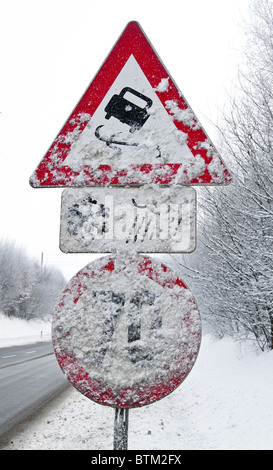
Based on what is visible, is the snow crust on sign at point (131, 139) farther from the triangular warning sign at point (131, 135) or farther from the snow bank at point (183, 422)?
the snow bank at point (183, 422)

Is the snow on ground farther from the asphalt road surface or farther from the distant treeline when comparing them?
the distant treeline

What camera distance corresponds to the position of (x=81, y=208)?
1.35m

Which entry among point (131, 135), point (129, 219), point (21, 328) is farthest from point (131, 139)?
point (21, 328)

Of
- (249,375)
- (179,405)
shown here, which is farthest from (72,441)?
(249,375)

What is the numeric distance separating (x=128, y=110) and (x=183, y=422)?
5845 mm

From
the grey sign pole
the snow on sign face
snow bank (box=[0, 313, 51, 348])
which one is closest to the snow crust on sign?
the snow on sign face

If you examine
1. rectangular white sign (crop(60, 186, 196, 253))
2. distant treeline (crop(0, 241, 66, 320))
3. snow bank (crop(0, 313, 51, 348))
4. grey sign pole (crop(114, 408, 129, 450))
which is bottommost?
snow bank (crop(0, 313, 51, 348))

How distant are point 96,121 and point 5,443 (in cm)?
480

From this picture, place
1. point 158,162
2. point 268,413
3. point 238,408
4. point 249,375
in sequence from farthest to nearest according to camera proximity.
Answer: point 249,375
point 238,408
point 268,413
point 158,162

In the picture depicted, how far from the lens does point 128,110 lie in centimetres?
146

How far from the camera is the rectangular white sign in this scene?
129 cm

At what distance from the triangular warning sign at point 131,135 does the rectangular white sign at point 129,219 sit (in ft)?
0.19

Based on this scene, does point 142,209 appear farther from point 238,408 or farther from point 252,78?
point 238,408

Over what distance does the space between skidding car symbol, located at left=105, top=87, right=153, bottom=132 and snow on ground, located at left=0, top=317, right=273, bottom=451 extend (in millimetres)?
3771
